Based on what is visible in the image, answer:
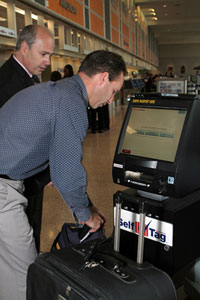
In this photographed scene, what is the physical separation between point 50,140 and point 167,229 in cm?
60

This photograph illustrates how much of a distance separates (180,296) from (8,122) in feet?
4.66

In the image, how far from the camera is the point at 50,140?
144cm

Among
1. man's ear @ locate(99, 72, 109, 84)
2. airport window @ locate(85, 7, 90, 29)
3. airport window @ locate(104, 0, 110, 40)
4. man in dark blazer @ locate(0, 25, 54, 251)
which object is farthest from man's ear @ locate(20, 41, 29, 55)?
airport window @ locate(104, 0, 110, 40)

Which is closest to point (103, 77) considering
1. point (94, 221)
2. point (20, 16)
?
point (94, 221)

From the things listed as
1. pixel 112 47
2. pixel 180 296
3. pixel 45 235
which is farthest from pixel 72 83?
pixel 112 47

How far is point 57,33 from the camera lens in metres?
9.16

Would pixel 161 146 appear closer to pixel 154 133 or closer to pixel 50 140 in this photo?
pixel 154 133

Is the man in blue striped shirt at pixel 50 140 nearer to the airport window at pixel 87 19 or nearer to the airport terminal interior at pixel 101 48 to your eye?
the airport terminal interior at pixel 101 48

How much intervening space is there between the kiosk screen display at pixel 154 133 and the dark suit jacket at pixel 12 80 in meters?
0.80

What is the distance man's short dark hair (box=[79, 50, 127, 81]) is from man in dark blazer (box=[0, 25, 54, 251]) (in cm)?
63

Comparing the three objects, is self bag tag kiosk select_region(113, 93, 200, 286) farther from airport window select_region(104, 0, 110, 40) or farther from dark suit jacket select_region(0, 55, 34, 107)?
airport window select_region(104, 0, 110, 40)

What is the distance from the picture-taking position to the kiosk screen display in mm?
1398

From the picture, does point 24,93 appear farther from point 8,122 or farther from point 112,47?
point 112,47

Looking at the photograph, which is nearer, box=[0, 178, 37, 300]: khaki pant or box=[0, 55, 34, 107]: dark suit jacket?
box=[0, 178, 37, 300]: khaki pant
